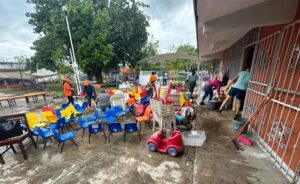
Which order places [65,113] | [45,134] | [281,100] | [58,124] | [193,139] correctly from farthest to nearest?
[65,113], [58,124], [45,134], [193,139], [281,100]

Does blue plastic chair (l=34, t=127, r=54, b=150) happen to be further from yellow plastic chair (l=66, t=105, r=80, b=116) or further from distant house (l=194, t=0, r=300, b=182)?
distant house (l=194, t=0, r=300, b=182)

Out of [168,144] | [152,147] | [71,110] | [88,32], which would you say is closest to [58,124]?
[71,110]

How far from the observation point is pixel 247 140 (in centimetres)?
332

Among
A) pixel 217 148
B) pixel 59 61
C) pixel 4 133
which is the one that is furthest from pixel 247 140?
pixel 59 61

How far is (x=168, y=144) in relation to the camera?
2.94 metres

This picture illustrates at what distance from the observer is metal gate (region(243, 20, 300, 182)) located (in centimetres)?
225

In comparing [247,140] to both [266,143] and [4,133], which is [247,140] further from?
[4,133]

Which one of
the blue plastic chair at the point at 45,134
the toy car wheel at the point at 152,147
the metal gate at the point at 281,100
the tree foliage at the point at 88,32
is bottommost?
the toy car wheel at the point at 152,147

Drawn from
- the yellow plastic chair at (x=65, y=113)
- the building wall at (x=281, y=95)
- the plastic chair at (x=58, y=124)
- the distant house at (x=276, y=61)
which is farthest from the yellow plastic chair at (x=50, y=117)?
the building wall at (x=281, y=95)

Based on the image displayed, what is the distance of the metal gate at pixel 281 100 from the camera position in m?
2.25

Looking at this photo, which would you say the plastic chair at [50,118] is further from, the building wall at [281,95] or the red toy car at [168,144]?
the building wall at [281,95]

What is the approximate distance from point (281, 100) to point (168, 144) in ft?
7.63

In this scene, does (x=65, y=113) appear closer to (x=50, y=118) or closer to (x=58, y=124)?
(x=50, y=118)

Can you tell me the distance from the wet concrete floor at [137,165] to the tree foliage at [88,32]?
10.6 meters
